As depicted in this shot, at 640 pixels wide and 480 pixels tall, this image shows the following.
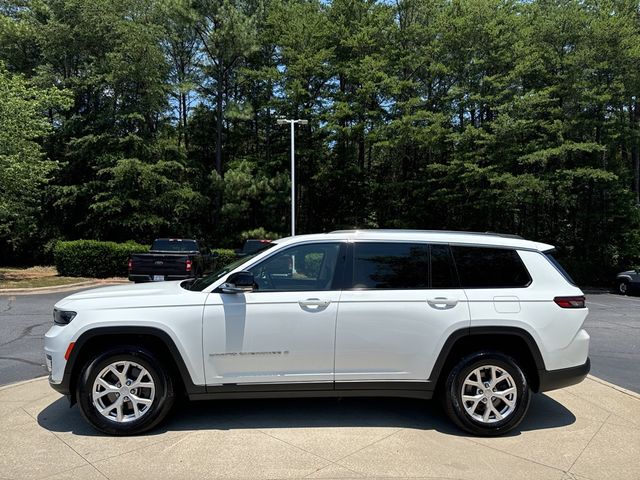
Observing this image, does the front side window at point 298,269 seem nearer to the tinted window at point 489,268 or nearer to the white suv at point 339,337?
the white suv at point 339,337

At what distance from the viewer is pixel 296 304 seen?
4324 millimetres

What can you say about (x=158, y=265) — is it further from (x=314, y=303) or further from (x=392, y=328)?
(x=392, y=328)

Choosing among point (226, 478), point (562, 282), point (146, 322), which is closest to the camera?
point (226, 478)

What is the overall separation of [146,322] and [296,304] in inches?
51.6

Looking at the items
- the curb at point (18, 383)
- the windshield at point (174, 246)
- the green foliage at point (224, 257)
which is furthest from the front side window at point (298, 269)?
the green foliage at point (224, 257)

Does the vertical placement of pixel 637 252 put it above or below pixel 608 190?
below

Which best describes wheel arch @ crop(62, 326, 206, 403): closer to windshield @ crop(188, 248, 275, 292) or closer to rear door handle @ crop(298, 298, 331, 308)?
windshield @ crop(188, 248, 275, 292)

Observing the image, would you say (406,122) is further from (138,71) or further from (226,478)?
(226,478)

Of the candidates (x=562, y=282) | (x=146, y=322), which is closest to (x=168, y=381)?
(x=146, y=322)

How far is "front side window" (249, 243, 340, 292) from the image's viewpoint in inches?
177

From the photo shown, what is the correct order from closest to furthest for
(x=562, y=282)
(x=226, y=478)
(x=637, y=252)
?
1. (x=226, y=478)
2. (x=562, y=282)
3. (x=637, y=252)

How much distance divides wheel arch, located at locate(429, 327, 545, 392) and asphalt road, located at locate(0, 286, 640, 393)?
2416 mm

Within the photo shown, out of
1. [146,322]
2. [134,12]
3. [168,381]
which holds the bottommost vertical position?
[168,381]

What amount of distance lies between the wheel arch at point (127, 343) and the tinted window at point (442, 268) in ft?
7.62
